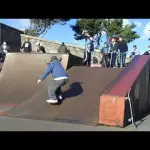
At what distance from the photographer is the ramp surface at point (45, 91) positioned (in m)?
10.8

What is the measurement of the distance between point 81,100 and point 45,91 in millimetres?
1661

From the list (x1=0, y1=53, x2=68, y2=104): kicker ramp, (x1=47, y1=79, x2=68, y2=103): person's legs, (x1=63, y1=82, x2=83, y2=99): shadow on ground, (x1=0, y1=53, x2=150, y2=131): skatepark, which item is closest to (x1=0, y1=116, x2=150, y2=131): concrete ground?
(x1=0, y1=53, x2=150, y2=131): skatepark

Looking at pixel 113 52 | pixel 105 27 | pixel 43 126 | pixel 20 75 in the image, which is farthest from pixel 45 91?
pixel 105 27

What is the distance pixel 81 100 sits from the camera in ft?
37.9

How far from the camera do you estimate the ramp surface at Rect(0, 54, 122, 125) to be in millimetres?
10828

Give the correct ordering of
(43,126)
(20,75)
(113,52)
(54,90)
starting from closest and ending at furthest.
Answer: (43,126), (54,90), (20,75), (113,52)

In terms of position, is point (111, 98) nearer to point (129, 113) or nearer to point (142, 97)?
point (129, 113)

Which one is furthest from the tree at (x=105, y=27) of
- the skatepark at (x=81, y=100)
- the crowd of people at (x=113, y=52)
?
the skatepark at (x=81, y=100)

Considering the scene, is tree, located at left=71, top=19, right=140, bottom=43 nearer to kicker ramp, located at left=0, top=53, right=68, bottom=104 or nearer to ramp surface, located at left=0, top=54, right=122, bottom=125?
kicker ramp, located at left=0, top=53, right=68, bottom=104

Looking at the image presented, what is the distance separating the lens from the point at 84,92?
39.8ft

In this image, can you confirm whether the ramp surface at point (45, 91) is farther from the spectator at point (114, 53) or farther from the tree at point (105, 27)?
the tree at point (105, 27)

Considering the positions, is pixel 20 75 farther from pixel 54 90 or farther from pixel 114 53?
pixel 114 53
